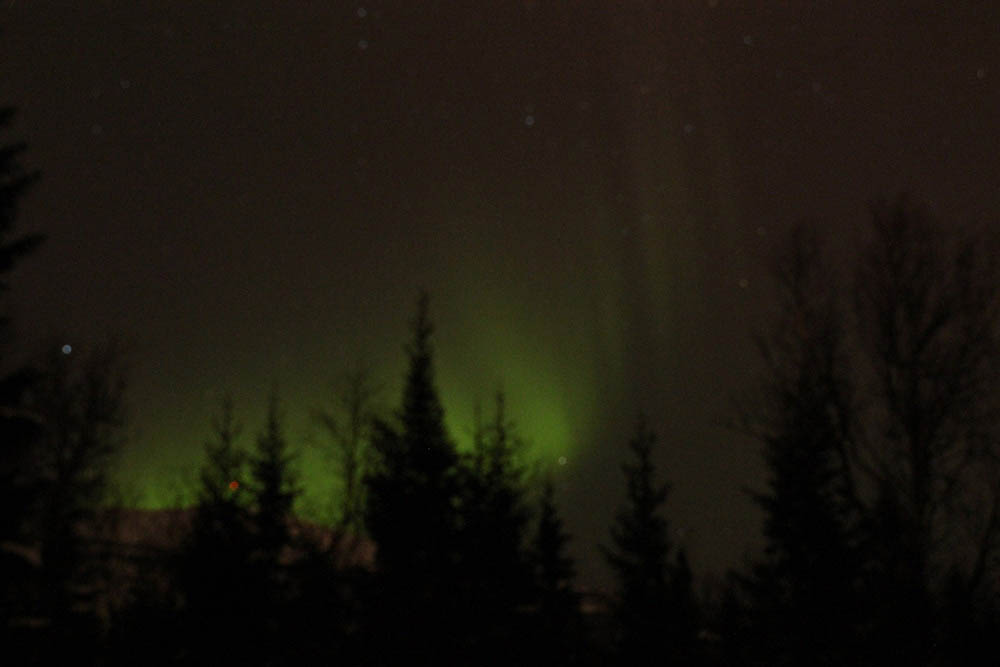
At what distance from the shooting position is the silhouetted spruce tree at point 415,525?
17.8 meters

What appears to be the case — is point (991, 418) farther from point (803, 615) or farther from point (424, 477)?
point (424, 477)

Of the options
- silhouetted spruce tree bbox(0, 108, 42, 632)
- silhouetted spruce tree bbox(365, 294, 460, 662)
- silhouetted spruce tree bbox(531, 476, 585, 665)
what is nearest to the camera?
silhouetted spruce tree bbox(0, 108, 42, 632)

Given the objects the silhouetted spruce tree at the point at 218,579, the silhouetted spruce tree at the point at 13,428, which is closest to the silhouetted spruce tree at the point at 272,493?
the silhouetted spruce tree at the point at 218,579

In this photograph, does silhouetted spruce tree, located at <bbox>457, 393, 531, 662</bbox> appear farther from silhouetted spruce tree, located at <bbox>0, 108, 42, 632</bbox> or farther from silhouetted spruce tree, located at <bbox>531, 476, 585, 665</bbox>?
silhouetted spruce tree, located at <bbox>0, 108, 42, 632</bbox>

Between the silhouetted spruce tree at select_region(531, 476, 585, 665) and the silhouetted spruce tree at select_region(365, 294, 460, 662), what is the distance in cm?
594

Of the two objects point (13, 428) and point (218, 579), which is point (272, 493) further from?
point (13, 428)

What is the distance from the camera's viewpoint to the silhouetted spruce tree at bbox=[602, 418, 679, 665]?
25.9 metres

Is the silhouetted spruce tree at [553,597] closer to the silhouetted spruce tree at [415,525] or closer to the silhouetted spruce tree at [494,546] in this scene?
the silhouetted spruce tree at [494,546]

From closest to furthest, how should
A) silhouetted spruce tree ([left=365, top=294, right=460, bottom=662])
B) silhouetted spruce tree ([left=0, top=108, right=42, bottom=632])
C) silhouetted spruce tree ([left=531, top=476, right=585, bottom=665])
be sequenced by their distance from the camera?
silhouetted spruce tree ([left=0, top=108, right=42, bottom=632]) < silhouetted spruce tree ([left=365, top=294, right=460, bottom=662]) < silhouetted spruce tree ([left=531, top=476, right=585, bottom=665])

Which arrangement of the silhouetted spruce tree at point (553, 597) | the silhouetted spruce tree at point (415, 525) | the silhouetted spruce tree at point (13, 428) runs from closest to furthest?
1. the silhouetted spruce tree at point (13, 428)
2. the silhouetted spruce tree at point (415, 525)
3. the silhouetted spruce tree at point (553, 597)

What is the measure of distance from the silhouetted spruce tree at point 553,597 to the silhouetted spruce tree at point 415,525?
594 cm

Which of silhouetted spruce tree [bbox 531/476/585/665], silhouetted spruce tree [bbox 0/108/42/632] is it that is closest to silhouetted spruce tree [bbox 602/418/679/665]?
silhouetted spruce tree [bbox 531/476/585/665]

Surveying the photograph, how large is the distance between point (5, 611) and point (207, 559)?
7340mm

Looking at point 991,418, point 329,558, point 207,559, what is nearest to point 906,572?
point 991,418
